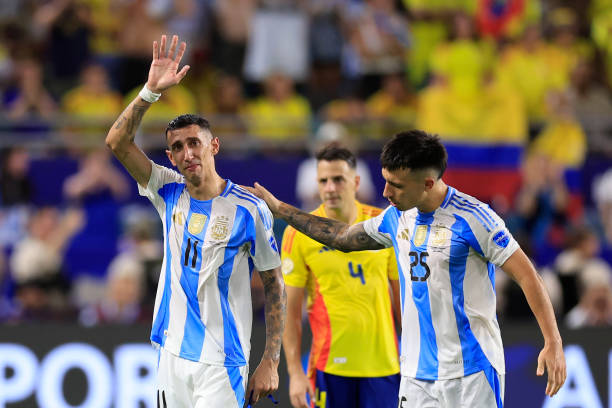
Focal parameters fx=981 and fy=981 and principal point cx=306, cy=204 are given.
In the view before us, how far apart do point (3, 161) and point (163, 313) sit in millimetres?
6870

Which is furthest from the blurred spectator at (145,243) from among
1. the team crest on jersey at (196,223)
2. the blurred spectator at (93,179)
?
the team crest on jersey at (196,223)

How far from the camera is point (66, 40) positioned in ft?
45.0

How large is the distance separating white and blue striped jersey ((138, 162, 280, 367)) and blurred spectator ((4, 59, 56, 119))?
7380 millimetres

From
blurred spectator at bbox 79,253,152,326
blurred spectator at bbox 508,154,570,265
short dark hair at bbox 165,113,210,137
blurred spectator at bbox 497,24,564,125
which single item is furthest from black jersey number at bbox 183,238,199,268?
blurred spectator at bbox 497,24,564,125

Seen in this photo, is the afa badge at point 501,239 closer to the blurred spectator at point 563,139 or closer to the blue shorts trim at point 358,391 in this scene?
the blue shorts trim at point 358,391

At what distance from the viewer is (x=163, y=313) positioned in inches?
230

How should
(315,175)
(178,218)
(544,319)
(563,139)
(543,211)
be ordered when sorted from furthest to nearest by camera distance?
1. (563,139)
2. (543,211)
3. (315,175)
4. (178,218)
5. (544,319)

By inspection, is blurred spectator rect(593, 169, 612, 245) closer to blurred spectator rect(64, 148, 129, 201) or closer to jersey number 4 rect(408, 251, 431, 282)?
blurred spectator rect(64, 148, 129, 201)

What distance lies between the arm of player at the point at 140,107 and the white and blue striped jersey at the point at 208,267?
0.22 meters

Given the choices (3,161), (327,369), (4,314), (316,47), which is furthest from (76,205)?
(327,369)

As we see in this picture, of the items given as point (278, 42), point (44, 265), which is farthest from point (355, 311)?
point (278, 42)

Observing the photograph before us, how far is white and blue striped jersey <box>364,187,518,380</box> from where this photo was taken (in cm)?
560

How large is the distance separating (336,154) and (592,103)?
8.16 metres

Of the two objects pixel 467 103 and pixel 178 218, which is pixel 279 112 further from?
pixel 178 218
